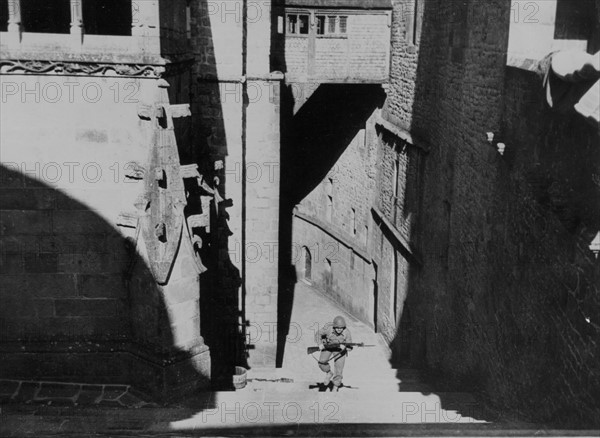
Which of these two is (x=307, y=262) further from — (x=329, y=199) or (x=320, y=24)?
(x=320, y=24)

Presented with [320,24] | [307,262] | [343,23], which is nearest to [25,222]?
[320,24]

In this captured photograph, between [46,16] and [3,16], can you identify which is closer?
[3,16]

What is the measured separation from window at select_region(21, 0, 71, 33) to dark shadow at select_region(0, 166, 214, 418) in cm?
451

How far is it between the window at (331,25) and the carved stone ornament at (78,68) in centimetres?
1068

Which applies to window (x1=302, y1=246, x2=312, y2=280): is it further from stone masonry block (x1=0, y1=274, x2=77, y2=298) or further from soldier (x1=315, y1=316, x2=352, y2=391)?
stone masonry block (x1=0, y1=274, x2=77, y2=298)

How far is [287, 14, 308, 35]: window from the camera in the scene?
19.1 metres

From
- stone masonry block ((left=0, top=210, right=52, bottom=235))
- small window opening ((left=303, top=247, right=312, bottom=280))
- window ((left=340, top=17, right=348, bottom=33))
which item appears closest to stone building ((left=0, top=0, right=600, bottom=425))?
stone masonry block ((left=0, top=210, right=52, bottom=235))

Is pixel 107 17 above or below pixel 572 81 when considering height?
above

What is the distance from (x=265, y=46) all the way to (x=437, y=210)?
513 centimetres

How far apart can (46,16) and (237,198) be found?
16.5ft

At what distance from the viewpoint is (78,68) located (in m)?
9.16

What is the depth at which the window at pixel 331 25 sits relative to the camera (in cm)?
1925

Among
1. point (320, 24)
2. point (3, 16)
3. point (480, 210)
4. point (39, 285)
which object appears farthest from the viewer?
point (320, 24)

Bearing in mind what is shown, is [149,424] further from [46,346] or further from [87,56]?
[87,56]
